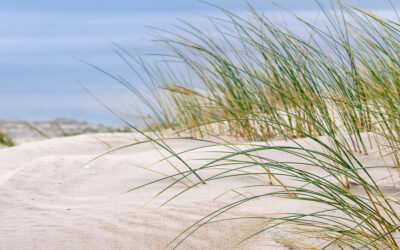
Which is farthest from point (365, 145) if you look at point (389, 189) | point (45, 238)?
point (45, 238)

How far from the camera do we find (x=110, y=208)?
1995mm

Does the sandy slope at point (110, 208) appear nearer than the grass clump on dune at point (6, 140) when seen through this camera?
Yes

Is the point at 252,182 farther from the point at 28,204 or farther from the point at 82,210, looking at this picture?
the point at 28,204

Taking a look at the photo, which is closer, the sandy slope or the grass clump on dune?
the sandy slope

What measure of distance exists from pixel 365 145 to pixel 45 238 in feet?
5.52

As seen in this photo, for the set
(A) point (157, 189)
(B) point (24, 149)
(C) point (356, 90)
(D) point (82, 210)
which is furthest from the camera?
(B) point (24, 149)

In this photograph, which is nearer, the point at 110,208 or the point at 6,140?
the point at 110,208

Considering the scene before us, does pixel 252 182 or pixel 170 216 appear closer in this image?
pixel 170 216

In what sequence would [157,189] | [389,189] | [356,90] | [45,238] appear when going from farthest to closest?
[356,90]
[157,189]
[389,189]
[45,238]

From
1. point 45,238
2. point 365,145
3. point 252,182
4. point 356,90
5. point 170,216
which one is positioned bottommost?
point 45,238

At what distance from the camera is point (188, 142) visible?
334 centimetres

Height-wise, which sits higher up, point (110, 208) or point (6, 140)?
point (6, 140)

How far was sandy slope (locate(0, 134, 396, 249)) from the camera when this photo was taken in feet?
5.36

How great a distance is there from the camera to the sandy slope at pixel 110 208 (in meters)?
1.63
